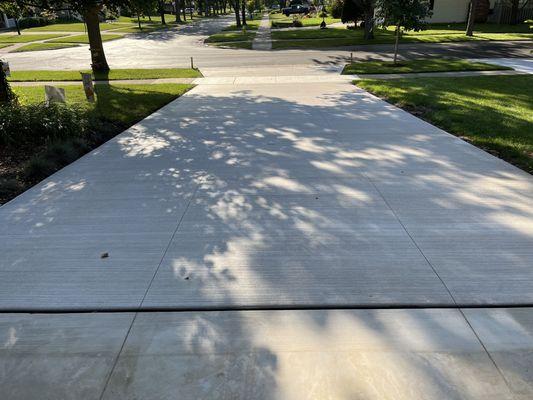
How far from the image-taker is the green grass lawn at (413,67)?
16594 millimetres

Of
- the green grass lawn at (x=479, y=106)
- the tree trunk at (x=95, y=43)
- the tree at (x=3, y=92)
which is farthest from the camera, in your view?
the tree trunk at (x=95, y=43)

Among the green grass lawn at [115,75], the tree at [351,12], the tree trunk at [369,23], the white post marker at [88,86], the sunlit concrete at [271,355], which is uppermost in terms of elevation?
the tree at [351,12]

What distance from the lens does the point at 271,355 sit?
9.32 ft

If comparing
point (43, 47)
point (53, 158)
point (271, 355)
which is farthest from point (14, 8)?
point (43, 47)

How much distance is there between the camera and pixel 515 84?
13.1 metres

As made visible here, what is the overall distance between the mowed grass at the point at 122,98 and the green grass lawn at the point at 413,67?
6968mm

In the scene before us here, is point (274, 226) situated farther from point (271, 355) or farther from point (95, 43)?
point (95, 43)

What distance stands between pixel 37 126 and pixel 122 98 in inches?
187

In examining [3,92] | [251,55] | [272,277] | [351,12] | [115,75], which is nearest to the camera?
[272,277]

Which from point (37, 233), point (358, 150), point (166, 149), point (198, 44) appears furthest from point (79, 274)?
point (198, 44)

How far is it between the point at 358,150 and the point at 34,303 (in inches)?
212

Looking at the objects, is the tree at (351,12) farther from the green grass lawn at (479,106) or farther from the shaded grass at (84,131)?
the shaded grass at (84,131)

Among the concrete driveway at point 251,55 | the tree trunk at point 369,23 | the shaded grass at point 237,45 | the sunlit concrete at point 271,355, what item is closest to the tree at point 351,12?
the tree trunk at point 369,23

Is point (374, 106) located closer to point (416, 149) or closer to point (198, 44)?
point (416, 149)
